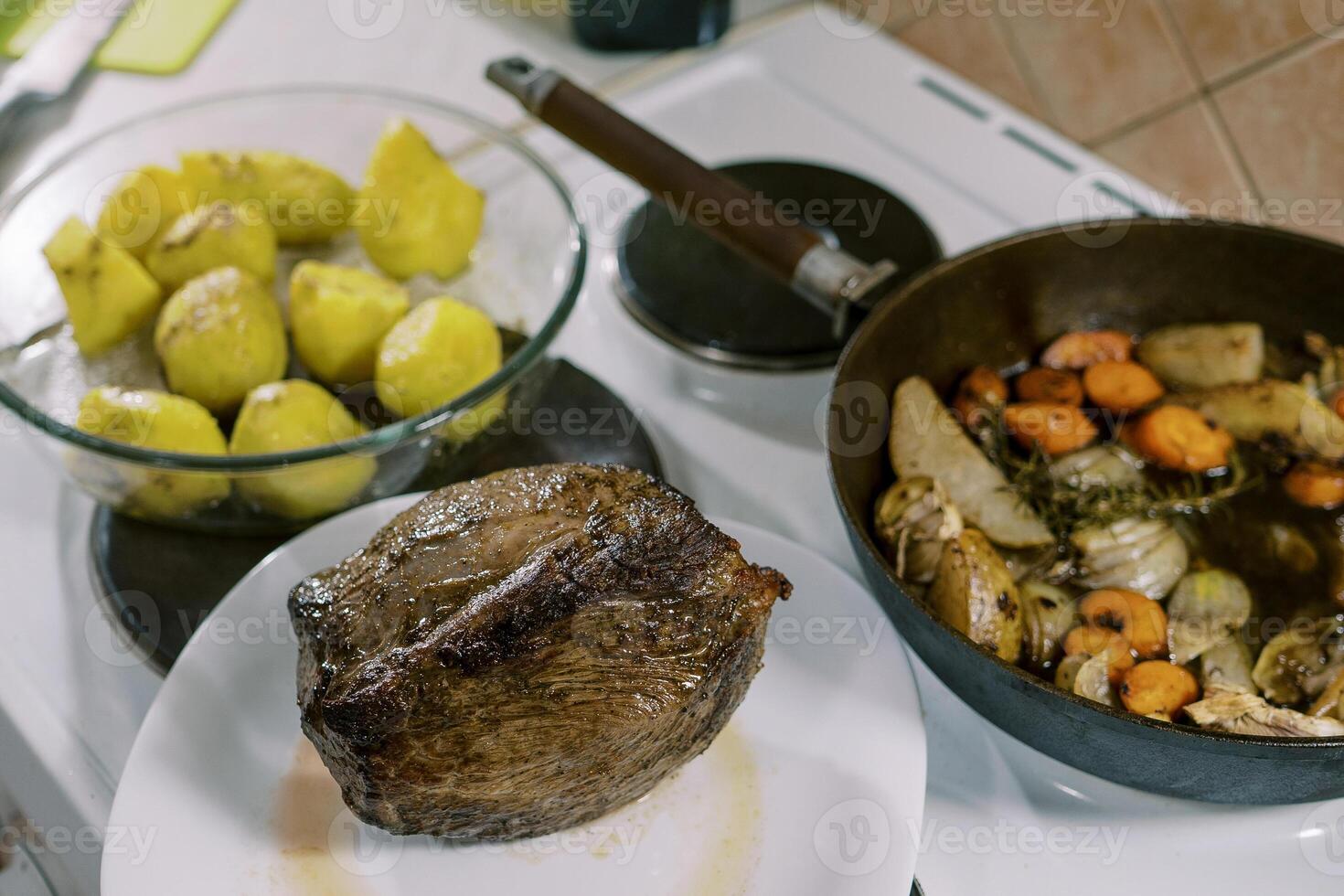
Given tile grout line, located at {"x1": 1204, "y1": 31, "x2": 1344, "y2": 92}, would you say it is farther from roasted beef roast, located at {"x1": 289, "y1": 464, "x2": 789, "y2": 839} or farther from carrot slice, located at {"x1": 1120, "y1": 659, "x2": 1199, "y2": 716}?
roasted beef roast, located at {"x1": 289, "y1": 464, "x2": 789, "y2": 839}

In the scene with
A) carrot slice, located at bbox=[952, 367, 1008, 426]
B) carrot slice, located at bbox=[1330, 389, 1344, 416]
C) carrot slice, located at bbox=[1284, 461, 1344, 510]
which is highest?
carrot slice, located at bbox=[952, 367, 1008, 426]

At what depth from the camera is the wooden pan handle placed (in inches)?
38.6

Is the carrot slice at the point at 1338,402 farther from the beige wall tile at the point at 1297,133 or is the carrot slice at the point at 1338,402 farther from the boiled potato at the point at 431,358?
the boiled potato at the point at 431,358

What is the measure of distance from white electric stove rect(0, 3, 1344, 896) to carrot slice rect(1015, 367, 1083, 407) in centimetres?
20

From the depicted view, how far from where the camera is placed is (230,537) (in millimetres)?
965

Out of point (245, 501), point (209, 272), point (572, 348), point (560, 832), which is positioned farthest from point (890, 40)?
point (560, 832)

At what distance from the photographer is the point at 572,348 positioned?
117 centimetres

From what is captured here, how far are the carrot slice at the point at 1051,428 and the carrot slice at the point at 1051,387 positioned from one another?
2 cm

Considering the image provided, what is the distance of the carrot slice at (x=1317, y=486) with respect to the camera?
934 mm

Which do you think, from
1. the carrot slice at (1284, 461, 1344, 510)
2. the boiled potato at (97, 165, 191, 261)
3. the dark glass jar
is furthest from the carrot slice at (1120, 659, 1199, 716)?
the dark glass jar

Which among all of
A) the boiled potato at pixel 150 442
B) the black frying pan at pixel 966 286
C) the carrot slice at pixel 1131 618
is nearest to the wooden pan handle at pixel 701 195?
the black frying pan at pixel 966 286

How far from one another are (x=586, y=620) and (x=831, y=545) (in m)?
0.37

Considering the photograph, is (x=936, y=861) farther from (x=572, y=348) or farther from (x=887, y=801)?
(x=572, y=348)

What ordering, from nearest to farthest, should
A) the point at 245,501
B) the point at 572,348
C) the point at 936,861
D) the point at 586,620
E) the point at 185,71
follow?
the point at 586,620 < the point at 936,861 < the point at 245,501 < the point at 572,348 < the point at 185,71
